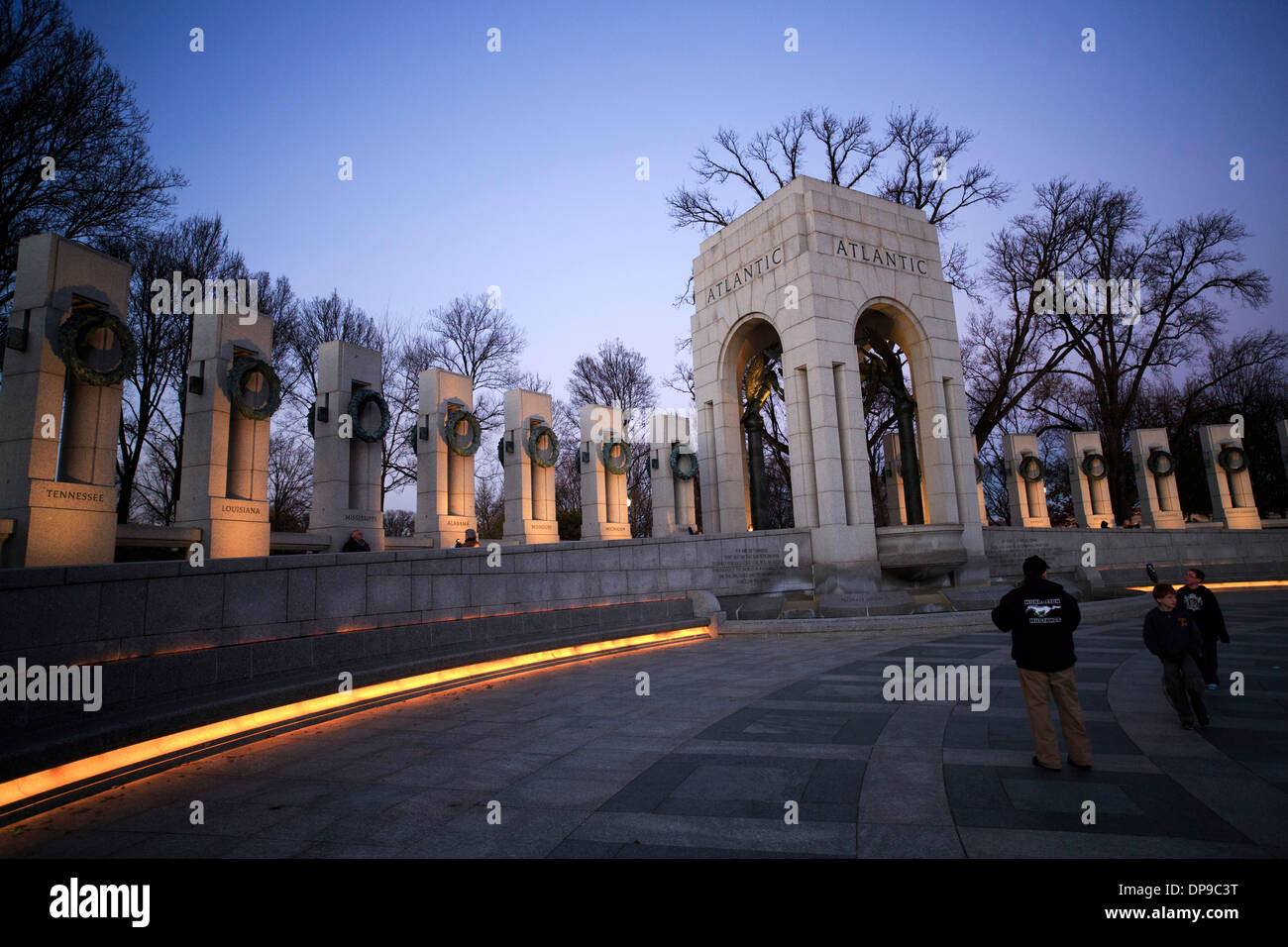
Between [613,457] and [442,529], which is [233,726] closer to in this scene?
[442,529]

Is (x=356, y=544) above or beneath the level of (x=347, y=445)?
beneath

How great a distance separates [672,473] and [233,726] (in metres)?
16.1

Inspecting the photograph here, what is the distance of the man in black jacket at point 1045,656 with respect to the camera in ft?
18.0

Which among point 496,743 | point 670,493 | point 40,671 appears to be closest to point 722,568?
point 670,493

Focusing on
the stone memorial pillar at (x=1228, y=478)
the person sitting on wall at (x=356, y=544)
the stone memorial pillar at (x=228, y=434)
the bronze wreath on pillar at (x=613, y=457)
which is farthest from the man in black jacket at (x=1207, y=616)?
the stone memorial pillar at (x=1228, y=478)

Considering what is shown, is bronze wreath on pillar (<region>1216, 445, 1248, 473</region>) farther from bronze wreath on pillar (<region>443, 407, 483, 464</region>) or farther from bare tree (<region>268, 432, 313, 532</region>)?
bare tree (<region>268, 432, 313, 532</region>)

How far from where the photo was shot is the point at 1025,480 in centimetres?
2823

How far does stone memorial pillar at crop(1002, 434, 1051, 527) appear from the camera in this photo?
27953 mm

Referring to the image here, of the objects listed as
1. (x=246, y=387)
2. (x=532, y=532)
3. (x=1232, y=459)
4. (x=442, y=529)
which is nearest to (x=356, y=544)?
(x=442, y=529)

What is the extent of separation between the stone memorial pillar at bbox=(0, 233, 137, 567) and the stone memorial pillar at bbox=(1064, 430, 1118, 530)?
1306 inches

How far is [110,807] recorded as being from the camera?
5.28 m

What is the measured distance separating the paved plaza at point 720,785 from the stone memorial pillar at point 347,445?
25.1 ft
